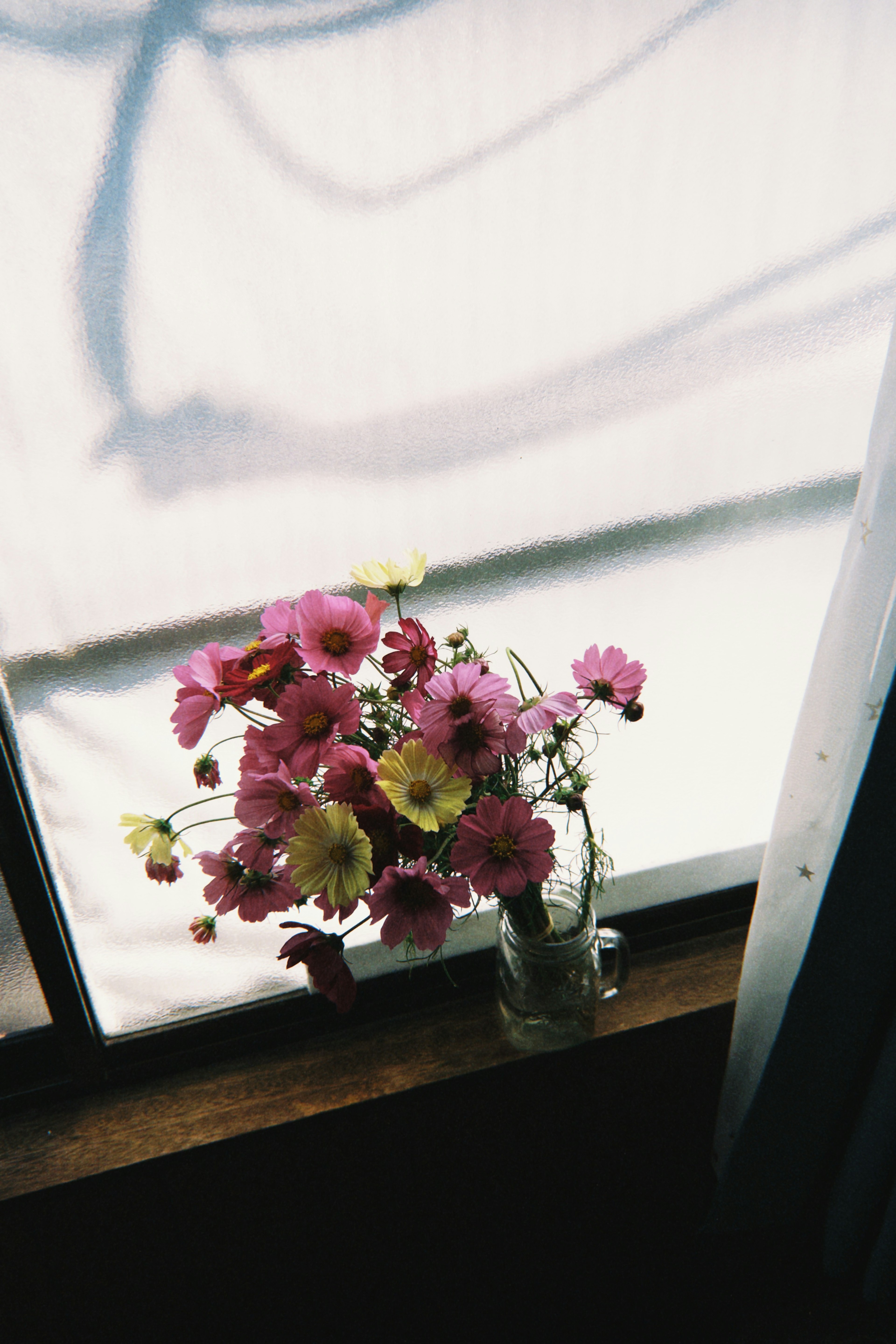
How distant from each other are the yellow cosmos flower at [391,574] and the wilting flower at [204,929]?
359mm

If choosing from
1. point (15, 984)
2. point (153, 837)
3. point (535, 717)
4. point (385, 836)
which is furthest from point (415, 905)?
point (15, 984)

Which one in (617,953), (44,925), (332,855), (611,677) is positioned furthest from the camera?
(617,953)

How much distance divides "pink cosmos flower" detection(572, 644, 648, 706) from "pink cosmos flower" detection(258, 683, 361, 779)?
0.20 metres

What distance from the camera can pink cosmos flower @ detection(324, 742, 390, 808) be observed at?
573 mm

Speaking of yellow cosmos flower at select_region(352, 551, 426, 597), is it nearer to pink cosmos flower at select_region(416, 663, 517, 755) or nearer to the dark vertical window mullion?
pink cosmos flower at select_region(416, 663, 517, 755)

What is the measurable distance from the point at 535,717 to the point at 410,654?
13 centimetres

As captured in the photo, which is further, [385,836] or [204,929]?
[204,929]

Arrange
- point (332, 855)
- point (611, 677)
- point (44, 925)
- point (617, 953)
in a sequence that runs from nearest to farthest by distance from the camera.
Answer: point (332, 855) → point (611, 677) → point (44, 925) → point (617, 953)

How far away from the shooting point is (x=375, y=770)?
1.93ft

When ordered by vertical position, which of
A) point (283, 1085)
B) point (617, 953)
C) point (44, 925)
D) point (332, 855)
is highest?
point (332, 855)

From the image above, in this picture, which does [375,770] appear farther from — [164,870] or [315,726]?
[164,870]

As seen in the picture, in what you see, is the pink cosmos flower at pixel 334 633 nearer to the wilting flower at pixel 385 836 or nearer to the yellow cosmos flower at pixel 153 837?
the wilting flower at pixel 385 836

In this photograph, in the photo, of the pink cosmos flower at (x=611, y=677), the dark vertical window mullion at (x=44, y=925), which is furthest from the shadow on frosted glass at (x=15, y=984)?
the pink cosmos flower at (x=611, y=677)

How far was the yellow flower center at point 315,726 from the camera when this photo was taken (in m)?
0.56
